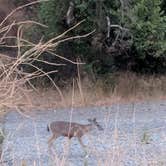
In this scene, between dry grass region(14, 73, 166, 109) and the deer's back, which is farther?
dry grass region(14, 73, 166, 109)

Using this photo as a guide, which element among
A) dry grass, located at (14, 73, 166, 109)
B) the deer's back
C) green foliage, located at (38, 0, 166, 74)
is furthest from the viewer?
green foliage, located at (38, 0, 166, 74)

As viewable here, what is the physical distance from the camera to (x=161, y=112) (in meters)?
17.1

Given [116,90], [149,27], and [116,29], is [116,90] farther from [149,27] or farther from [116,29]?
[149,27]

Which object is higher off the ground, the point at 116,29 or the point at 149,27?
the point at 149,27

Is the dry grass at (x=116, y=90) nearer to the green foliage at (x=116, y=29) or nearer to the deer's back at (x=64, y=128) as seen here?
the green foliage at (x=116, y=29)

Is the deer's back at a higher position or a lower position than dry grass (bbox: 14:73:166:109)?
lower

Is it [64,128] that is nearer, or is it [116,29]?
[64,128]

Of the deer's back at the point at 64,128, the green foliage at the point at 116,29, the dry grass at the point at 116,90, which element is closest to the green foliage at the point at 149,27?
the green foliage at the point at 116,29

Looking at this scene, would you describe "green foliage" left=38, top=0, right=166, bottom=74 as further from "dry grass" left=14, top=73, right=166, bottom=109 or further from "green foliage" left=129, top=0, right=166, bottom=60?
"dry grass" left=14, top=73, right=166, bottom=109

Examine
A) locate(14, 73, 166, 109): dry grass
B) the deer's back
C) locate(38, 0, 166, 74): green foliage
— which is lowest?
the deer's back

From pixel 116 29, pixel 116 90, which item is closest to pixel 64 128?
pixel 116 29

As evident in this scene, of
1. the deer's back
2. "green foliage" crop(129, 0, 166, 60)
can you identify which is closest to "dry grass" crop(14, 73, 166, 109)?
"green foliage" crop(129, 0, 166, 60)

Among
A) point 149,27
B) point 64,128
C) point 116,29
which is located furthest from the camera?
point 149,27

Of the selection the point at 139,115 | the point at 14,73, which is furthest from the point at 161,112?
the point at 14,73
